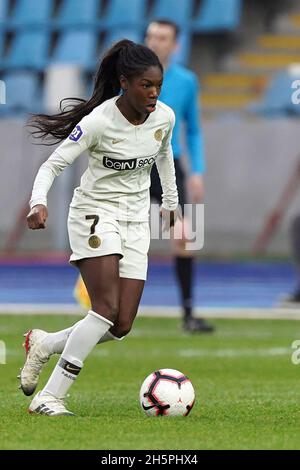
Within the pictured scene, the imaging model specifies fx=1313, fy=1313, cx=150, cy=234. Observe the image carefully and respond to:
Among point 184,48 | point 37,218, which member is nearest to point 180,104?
point 37,218

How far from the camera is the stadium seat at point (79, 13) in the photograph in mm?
24766

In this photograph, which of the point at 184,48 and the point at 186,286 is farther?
the point at 184,48

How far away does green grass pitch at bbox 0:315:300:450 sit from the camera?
5.57 metres

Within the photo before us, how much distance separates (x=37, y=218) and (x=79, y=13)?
763 inches

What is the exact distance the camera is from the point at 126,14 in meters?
24.3

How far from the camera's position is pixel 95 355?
10.6 m

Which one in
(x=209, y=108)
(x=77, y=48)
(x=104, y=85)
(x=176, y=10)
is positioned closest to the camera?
(x=104, y=85)

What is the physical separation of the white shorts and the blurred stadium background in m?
12.0

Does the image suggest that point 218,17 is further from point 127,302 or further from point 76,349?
point 76,349

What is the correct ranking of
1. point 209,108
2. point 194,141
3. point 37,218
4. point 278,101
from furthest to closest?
point 209,108 → point 278,101 → point 194,141 → point 37,218

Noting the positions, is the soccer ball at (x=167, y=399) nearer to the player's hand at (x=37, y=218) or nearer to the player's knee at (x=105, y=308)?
the player's knee at (x=105, y=308)

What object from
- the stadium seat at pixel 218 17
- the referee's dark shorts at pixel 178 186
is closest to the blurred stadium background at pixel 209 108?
the stadium seat at pixel 218 17

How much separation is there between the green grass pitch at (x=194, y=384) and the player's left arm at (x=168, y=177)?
1.07 metres

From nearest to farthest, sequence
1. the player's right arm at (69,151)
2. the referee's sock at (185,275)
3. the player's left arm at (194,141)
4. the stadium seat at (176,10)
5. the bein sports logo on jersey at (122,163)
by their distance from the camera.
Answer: the player's right arm at (69,151), the bein sports logo on jersey at (122,163), the player's left arm at (194,141), the referee's sock at (185,275), the stadium seat at (176,10)
